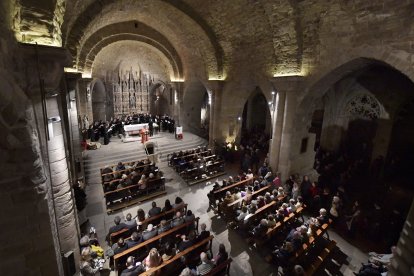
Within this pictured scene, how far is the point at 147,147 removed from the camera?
12391 mm

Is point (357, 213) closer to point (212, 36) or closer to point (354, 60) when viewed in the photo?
point (354, 60)

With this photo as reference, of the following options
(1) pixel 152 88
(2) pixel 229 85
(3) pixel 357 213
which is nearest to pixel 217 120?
(2) pixel 229 85

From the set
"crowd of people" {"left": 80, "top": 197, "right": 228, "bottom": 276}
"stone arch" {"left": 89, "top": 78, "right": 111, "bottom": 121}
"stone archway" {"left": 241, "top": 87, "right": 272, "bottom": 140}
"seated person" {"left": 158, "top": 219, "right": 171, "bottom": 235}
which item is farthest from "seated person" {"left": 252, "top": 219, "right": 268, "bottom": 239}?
"stone arch" {"left": 89, "top": 78, "right": 111, "bottom": 121}

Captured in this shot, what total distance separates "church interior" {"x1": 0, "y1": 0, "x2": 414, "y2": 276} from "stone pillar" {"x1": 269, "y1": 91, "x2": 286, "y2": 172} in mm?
51

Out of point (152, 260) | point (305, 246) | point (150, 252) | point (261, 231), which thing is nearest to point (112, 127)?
point (150, 252)

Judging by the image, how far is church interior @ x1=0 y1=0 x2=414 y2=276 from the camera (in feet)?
11.2

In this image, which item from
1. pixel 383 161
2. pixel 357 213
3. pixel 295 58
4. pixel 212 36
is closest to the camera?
pixel 357 213

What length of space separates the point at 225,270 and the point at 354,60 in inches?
295

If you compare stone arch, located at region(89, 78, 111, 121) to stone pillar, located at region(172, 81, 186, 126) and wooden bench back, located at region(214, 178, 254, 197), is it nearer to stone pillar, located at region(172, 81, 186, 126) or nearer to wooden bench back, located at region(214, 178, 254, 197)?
stone pillar, located at region(172, 81, 186, 126)

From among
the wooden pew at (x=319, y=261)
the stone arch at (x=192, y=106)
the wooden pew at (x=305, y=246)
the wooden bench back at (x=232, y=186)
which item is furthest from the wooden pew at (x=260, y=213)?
the stone arch at (x=192, y=106)

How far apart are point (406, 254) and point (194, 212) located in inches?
236

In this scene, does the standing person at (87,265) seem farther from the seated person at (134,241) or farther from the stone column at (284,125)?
Result: the stone column at (284,125)

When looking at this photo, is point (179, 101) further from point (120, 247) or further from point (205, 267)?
point (205, 267)

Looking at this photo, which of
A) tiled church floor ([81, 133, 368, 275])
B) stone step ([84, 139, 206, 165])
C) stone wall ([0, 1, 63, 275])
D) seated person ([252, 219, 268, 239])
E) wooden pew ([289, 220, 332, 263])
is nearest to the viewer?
stone wall ([0, 1, 63, 275])
